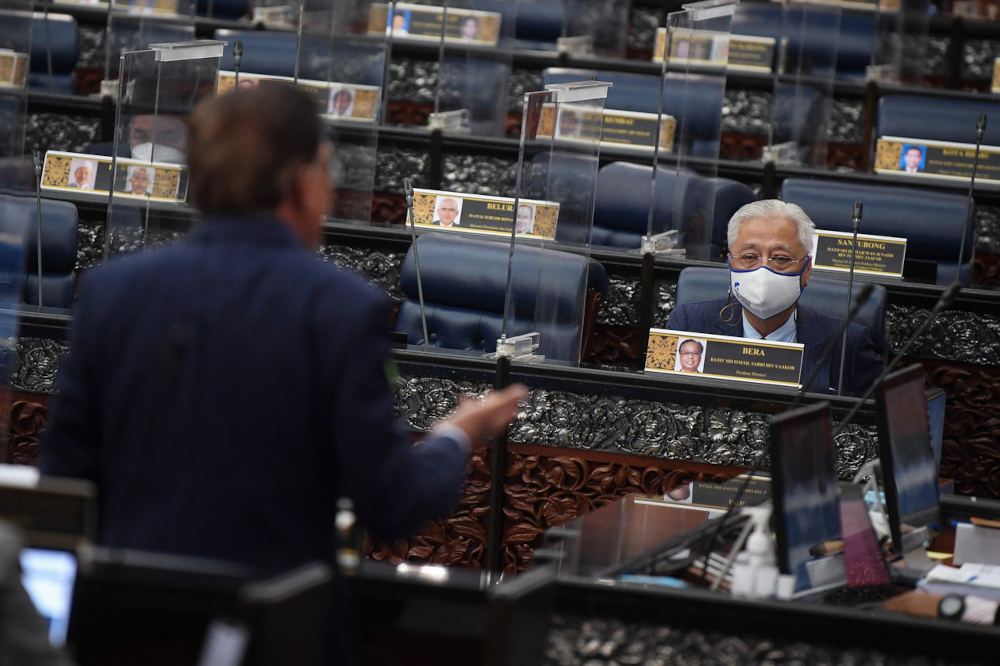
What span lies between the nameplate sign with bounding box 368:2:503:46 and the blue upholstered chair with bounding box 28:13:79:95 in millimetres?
1667

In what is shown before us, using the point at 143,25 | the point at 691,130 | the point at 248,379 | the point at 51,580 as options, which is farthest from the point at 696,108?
the point at 51,580

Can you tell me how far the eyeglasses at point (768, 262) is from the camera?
3887 mm

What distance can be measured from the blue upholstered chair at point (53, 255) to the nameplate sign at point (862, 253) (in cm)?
258

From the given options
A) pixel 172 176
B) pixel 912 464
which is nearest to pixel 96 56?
pixel 172 176

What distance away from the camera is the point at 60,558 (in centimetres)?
145

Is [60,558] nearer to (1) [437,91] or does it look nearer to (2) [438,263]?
(2) [438,263]

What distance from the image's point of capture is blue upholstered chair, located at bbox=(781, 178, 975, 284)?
214 inches

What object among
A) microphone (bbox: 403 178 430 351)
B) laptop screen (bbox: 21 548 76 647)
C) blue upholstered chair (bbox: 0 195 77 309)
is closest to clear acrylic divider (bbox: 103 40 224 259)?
blue upholstered chair (bbox: 0 195 77 309)

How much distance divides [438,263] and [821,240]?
1367 mm

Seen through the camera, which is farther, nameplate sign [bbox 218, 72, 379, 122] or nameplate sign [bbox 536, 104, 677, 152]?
nameplate sign [bbox 218, 72, 379, 122]

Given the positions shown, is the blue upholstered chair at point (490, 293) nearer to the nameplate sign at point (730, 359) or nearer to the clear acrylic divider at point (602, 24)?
the nameplate sign at point (730, 359)

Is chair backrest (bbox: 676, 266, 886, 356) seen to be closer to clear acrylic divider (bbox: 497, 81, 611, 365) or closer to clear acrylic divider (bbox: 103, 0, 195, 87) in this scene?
clear acrylic divider (bbox: 497, 81, 611, 365)

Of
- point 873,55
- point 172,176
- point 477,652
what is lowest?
point 477,652

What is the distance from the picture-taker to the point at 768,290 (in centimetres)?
385
